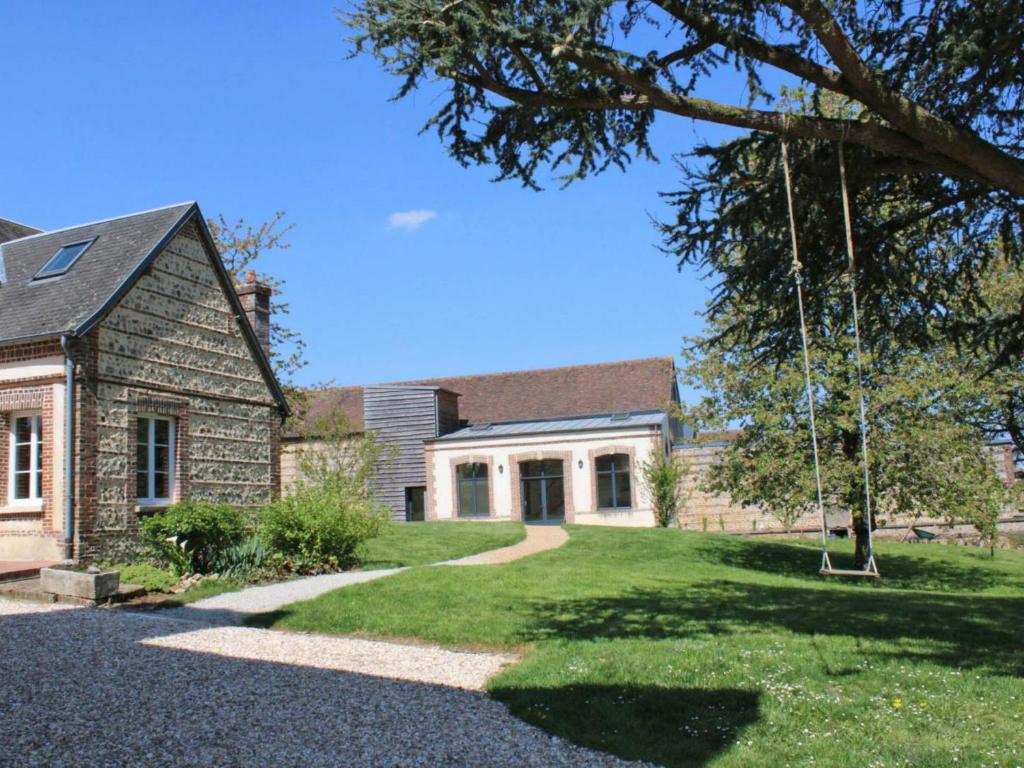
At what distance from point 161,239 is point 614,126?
10350 millimetres

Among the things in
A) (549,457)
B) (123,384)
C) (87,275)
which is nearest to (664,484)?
(549,457)

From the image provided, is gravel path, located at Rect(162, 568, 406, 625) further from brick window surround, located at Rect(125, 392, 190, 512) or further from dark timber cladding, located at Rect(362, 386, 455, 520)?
dark timber cladding, located at Rect(362, 386, 455, 520)

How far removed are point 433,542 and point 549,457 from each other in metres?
9.70

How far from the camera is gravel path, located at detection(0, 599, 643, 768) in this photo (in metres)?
5.59

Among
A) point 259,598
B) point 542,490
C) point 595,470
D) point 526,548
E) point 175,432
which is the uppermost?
point 175,432

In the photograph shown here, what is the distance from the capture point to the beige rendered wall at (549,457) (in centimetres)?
2803

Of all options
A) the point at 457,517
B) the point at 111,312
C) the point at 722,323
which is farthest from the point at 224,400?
the point at 457,517

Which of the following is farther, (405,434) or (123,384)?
(405,434)

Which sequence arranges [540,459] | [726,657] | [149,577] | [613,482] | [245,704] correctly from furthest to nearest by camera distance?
1. [540,459]
2. [613,482]
3. [149,577]
4. [726,657]
5. [245,704]

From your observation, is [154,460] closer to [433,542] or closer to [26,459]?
[26,459]

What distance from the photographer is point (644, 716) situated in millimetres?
6477

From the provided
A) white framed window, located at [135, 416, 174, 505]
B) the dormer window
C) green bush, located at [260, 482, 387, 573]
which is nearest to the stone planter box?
white framed window, located at [135, 416, 174, 505]

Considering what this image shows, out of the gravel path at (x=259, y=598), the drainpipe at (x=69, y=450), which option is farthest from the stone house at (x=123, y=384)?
the gravel path at (x=259, y=598)

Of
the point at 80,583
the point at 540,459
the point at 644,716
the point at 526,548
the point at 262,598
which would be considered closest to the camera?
the point at 644,716
